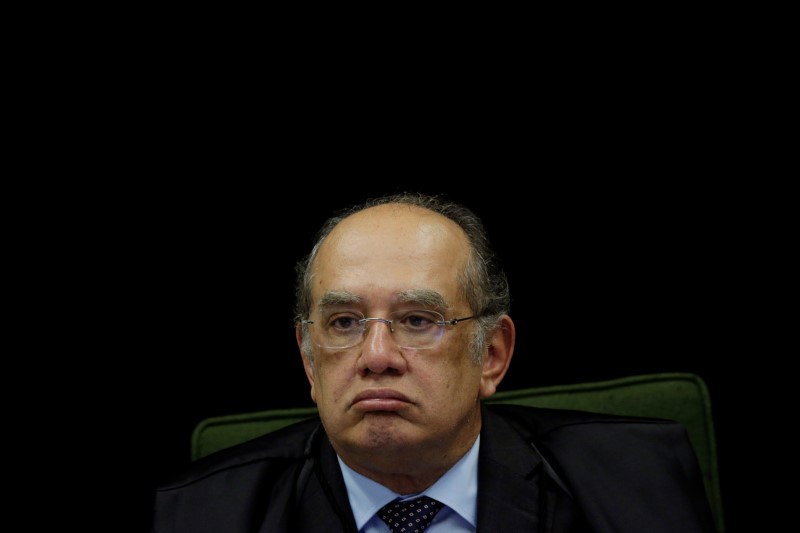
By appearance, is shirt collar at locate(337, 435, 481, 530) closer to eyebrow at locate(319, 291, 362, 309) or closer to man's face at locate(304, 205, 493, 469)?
man's face at locate(304, 205, 493, 469)

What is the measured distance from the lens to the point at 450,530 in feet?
6.91

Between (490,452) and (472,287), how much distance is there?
39 centimetres

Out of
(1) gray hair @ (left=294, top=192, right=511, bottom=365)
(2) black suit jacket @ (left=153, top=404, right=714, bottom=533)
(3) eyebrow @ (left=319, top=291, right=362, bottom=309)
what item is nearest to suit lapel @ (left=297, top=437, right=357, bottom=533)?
(2) black suit jacket @ (left=153, top=404, right=714, bottom=533)

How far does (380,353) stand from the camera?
6.42ft

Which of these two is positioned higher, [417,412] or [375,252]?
[375,252]

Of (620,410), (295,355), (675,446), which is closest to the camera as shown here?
(675,446)

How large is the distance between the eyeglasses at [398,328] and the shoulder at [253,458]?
0.36 m

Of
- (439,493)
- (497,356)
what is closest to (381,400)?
(439,493)

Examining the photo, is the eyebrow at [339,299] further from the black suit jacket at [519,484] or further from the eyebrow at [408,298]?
the black suit jacket at [519,484]

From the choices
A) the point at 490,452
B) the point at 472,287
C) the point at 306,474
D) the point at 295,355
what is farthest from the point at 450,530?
the point at 295,355

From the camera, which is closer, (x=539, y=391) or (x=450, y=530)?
(x=450, y=530)

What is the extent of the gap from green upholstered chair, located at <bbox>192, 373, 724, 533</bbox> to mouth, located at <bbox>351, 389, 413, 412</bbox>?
0.60m

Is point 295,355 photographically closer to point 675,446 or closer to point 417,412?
point 417,412

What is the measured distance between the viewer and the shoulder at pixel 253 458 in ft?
7.32
